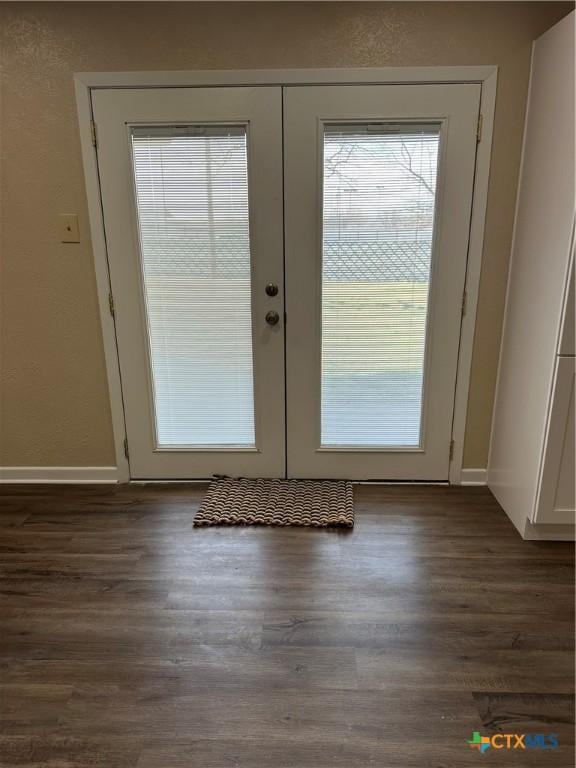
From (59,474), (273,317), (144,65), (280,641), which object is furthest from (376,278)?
(59,474)

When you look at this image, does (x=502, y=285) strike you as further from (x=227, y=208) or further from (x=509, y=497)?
(x=227, y=208)

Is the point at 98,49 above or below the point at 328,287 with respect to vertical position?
above

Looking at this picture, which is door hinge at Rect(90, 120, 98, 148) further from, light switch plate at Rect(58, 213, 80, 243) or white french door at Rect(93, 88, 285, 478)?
light switch plate at Rect(58, 213, 80, 243)

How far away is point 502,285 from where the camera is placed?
2.29 metres

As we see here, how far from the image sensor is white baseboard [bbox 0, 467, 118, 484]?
8.66 feet

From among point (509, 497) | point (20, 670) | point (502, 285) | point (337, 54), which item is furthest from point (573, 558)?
point (337, 54)

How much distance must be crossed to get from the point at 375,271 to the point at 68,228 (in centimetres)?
148

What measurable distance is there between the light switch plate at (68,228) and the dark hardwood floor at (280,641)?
135 cm

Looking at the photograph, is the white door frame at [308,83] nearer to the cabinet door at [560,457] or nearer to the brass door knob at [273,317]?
the cabinet door at [560,457]

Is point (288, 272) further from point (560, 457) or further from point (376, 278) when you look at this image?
point (560, 457)

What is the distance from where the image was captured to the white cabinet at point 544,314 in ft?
5.86

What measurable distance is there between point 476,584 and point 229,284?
1.69 metres

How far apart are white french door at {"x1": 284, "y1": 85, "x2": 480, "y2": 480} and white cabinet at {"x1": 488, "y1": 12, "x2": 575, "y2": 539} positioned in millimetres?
249

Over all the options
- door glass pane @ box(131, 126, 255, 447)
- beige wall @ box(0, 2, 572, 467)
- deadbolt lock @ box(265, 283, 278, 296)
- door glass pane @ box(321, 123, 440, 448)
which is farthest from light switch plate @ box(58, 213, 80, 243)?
door glass pane @ box(321, 123, 440, 448)
